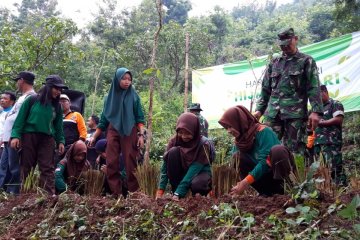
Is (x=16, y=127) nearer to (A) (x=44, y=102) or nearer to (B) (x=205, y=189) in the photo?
(A) (x=44, y=102)

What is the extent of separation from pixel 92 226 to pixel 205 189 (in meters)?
1.18

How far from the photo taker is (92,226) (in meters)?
2.53

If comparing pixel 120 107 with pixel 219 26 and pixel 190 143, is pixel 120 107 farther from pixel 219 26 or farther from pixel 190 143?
pixel 219 26

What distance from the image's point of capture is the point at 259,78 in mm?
7336

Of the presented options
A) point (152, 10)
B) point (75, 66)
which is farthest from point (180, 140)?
point (152, 10)

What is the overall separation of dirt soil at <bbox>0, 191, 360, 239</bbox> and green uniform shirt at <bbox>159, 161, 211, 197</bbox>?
477 millimetres

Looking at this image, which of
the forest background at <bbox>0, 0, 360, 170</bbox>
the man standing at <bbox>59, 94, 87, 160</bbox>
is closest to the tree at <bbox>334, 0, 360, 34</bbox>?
the forest background at <bbox>0, 0, 360, 170</bbox>

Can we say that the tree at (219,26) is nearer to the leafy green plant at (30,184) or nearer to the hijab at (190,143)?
the leafy green plant at (30,184)

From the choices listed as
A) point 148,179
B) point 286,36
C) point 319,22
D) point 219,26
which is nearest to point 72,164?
point 148,179

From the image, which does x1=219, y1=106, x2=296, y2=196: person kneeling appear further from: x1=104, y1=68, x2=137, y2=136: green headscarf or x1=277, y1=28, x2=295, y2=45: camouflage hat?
x1=104, y1=68, x2=137, y2=136: green headscarf

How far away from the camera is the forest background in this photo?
732cm

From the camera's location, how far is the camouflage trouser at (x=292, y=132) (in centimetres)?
378

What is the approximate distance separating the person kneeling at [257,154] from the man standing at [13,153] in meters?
2.23

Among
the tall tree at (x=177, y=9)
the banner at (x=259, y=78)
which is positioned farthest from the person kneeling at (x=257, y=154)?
the tall tree at (x=177, y=9)
